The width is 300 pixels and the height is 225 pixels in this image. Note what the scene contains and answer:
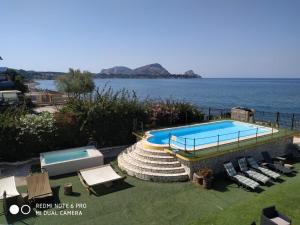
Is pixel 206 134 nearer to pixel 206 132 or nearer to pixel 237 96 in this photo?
pixel 206 132

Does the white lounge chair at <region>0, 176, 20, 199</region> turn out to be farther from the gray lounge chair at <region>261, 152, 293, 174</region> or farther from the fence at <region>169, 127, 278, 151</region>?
the gray lounge chair at <region>261, 152, 293, 174</region>

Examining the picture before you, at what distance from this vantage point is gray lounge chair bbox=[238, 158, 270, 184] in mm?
10963

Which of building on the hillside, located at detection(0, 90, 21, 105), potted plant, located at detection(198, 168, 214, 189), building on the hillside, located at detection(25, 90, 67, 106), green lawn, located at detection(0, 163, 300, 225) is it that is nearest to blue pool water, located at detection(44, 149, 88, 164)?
green lawn, located at detection(0, 163, 300, 225)

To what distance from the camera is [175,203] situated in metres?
9.49

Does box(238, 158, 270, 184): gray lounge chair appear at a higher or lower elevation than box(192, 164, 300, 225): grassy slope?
higher

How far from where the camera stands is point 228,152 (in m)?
12.4

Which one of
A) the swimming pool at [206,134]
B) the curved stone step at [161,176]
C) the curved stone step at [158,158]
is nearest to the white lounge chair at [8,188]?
the curved stone step at [161,176]

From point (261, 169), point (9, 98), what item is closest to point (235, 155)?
point (261, 169)

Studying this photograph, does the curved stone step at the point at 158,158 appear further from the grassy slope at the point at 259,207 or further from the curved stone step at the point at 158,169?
the grassy slope at the point at 259,207

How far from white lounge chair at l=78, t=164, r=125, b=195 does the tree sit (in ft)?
108

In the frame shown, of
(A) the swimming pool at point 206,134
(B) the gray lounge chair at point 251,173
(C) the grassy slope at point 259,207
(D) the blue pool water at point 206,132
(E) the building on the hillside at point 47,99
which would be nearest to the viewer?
(C) the grassy slope at point 259,207

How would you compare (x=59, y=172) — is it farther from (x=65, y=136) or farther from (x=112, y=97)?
(x=112, y=97)

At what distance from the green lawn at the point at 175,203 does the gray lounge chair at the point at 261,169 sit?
39cm

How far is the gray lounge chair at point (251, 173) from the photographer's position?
10963 millimetres
